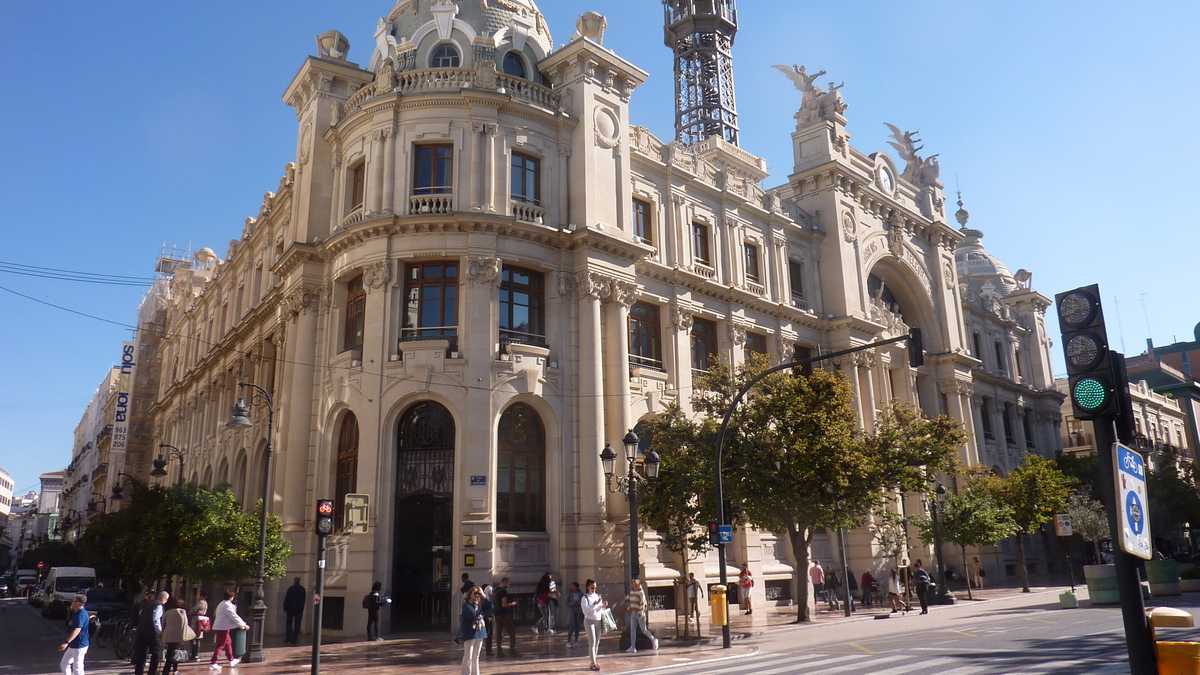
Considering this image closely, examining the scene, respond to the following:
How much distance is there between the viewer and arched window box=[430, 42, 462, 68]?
30.3 meters

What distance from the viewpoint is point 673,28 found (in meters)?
61.2

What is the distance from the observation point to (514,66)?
103 feet

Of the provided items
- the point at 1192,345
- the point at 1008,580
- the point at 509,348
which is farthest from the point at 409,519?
the point at 1192,345

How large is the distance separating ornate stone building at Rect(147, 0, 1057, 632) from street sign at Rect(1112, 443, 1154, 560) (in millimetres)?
20656

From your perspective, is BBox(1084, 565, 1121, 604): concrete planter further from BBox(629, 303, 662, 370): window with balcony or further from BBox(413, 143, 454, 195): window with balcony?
BBox(413, 143, 454, 195): window with balcony

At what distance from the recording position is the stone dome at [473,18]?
30.5 meters

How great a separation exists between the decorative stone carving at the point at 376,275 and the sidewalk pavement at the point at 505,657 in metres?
10.8

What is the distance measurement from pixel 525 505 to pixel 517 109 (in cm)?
1331

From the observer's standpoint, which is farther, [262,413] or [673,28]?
[673,28]

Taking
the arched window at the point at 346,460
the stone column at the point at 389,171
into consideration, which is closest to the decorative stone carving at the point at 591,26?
the stone column at the point at 389,171

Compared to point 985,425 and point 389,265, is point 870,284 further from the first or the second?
point 389,265

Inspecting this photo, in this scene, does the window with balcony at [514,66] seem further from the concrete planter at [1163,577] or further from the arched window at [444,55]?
the concrete planter at [1163,577]

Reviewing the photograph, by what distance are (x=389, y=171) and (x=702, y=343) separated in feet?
46.3

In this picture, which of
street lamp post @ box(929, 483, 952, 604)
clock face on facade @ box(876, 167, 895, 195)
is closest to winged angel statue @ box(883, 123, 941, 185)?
clock face on facade @ box(876, 167, 895, 195)
